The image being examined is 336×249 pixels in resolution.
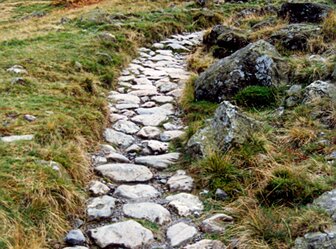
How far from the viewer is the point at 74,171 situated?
503 cm

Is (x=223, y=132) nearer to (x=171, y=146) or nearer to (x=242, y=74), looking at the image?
(x=171, y=146)

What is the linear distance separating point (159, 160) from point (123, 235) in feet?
5.83

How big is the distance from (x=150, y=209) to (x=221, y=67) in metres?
3.79

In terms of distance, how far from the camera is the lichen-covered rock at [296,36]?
8938 millimetres

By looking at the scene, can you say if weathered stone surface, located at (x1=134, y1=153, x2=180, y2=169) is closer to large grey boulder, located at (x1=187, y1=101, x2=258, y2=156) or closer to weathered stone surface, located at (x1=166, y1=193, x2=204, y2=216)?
large grey boulder, located at (x1=187, y1=101, x2=258, y2=156)

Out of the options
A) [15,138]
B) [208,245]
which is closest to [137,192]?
[208,245]

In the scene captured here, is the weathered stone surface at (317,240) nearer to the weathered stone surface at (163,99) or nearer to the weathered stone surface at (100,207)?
the weathered stone surface at (100,207)

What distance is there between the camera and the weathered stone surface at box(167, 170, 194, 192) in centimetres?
512

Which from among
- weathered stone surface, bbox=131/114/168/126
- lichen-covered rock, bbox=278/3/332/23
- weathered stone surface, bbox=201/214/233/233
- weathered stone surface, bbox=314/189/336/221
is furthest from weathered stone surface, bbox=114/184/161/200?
lichen-covered rock, bbox=278/3/332/23

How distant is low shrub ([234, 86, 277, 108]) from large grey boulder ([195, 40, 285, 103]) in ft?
0.78

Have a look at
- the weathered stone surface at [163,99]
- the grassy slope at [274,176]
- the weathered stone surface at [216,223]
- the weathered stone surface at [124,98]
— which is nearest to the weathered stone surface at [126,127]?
the grassy slope at [274,176]

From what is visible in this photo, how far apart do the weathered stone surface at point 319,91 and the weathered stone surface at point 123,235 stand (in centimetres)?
336

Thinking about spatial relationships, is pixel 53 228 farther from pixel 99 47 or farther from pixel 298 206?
pixel 99 47

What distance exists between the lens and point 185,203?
15.7 feet
